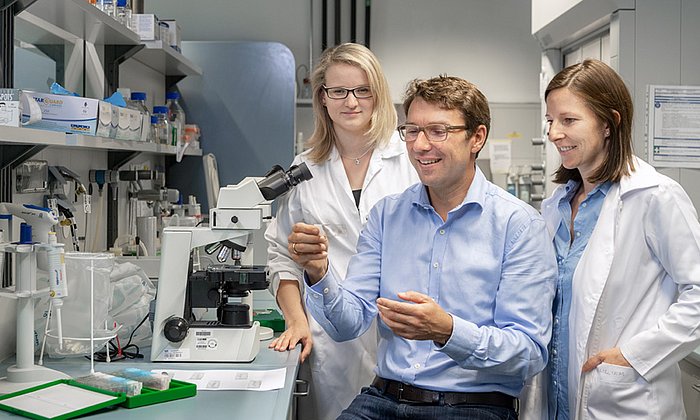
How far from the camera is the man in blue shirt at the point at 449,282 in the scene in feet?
6.06

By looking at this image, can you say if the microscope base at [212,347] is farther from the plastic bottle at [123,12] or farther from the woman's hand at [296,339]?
the plastic bottle at [123,12]

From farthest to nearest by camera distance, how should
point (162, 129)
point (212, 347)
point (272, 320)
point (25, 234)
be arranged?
1. point (162, 129)
2. point (272, 320)
3. point (212, 347)
4. point (25, 234)

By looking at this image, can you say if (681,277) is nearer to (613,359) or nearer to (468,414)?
(613,359)

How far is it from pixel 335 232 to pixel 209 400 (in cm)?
82

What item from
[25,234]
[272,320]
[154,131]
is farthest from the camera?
[154,131]

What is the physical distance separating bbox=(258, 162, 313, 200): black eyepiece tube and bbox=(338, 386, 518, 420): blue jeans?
0.60 m

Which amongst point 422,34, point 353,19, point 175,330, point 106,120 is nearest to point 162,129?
point 106,120

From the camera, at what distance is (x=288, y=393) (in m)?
1.80

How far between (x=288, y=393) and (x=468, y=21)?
4.59 meters

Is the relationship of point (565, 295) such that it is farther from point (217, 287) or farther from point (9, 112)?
point (9, 112)

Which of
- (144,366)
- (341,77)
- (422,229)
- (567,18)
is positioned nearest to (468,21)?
(567,18)

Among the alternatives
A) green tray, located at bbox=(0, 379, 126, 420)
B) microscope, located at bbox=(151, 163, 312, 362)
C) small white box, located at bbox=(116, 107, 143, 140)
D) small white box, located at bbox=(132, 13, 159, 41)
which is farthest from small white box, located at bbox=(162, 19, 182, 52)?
green tray, located at bbox=(0, 379, 126, 420)

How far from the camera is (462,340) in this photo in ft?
5.83

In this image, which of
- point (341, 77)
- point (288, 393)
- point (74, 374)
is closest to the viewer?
point (288, 393)
